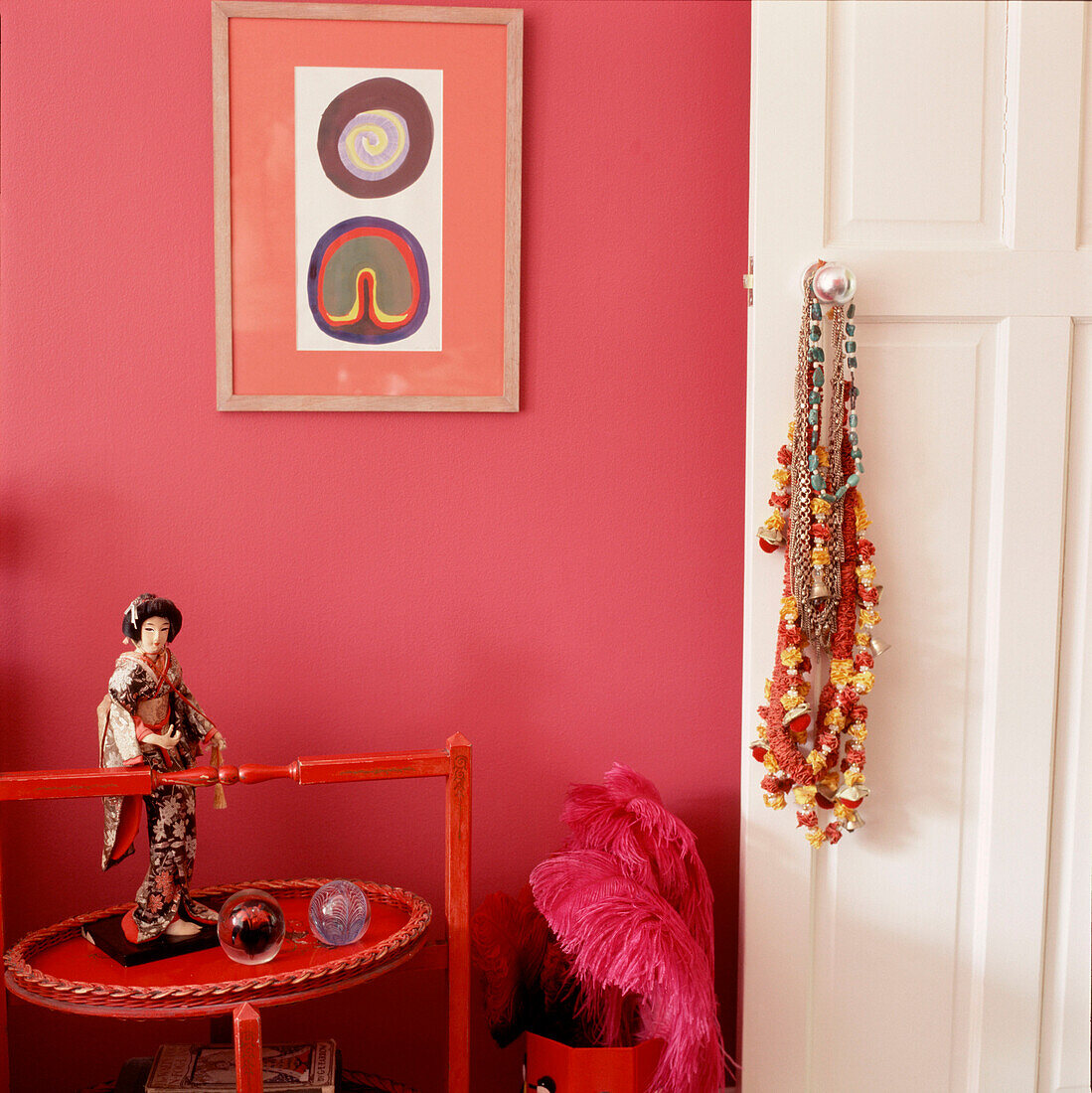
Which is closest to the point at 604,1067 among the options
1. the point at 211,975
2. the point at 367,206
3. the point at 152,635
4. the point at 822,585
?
the point at 211,975

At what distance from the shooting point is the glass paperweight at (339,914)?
131 cm

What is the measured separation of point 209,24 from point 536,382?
0.75 m

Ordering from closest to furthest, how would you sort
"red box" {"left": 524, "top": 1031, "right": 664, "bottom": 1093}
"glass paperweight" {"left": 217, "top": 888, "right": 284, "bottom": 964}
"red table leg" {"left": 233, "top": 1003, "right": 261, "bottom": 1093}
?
1. "red table leg" {"left": 233, "top": 1003, "right": 261, "bottom": 1093}
2. "glass paperweight" {"left": 217, "top": 888, "right": 284, "bottom": 964}
3. "red box" {"left": 524, "top": 1031, "right": 664, "bottom": 1093}

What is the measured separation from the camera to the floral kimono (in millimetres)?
1288

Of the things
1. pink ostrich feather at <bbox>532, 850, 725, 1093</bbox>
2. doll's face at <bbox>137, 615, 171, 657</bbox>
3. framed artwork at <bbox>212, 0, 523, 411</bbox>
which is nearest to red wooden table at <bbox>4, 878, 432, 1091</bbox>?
pink ostrich feather at <bbox>532, 850, 725, 1093</bbox>

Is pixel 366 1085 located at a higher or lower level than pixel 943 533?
lower

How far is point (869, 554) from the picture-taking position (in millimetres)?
1435

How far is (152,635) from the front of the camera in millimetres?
1312

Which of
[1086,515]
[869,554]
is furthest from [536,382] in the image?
[1086,515]

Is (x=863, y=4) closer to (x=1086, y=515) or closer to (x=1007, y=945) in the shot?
(x=1086, y=515)

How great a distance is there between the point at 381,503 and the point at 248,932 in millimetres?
665

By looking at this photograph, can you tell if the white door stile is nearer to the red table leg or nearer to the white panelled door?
the white panelled door

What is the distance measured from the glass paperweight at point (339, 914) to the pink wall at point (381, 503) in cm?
28

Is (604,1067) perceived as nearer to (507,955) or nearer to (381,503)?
(507,955)
